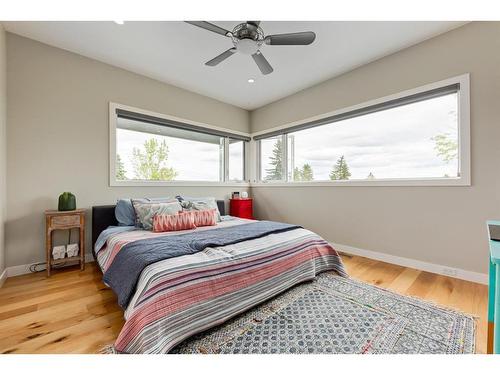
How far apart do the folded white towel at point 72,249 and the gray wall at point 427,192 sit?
3.27 meters

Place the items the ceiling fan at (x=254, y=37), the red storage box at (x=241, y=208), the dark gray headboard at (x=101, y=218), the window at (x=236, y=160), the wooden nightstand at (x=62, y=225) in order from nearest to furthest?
the ceiling fan at (x=254, y=37) → the wooden nightstand at (x=62, y=225) → the dark gray headboard at (x=101, y=218) → the red storage box at (x=241, y=208) → the window at (x=236, y=160)

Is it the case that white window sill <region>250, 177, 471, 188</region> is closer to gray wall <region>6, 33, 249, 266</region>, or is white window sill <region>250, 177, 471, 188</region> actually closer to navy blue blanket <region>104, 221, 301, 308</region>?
navy blue blanket <region>104, 221, 301, 308</region>

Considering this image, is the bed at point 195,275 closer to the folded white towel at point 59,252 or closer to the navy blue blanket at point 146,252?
the navy blue blanket at point 146,252

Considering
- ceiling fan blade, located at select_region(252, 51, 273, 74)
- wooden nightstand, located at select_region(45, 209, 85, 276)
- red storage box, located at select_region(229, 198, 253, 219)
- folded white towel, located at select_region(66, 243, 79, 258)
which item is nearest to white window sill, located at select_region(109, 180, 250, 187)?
red storage box, located at select_region(229, 198, 253, 219)

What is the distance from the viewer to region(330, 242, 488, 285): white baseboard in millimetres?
2232

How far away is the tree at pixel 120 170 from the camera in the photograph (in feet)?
10.4

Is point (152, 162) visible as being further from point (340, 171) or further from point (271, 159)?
point (340, 171)

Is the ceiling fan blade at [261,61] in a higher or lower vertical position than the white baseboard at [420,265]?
higher

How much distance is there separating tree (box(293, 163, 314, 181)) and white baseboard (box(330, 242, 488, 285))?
4.14 feet

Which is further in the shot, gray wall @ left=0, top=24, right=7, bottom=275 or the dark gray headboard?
the dark gray headboard

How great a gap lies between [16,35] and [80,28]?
0.79 meters

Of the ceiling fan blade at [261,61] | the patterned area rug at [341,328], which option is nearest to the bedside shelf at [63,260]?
the patterned area rug at [341,328]

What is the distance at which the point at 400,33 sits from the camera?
95.6 inches

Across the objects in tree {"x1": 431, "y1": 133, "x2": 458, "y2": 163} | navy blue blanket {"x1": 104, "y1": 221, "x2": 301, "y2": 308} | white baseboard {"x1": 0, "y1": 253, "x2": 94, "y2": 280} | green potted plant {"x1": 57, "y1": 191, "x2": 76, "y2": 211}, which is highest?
tree {"x1": 431, "y1": 133, "x2": 458, "y2": 163}
